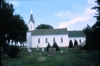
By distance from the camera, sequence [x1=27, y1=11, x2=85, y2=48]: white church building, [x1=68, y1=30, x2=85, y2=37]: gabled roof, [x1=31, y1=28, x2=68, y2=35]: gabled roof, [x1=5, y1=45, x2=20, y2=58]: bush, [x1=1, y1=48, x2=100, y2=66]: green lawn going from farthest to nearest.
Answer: [x1=68, y1=30, x2=85, y2=37]: gabled roof → [x1=31, y1=28, x2=68, y2=35]: gabled roof → [x1=27, y1=11, x2=85, y2=48]: white church building → [x1=5, y1=45, x2=20, y2=58]: bush → [x1=1, y1=48, x2=100, y2=66]: green lawn

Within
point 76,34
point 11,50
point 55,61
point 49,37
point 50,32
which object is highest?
point 50,32

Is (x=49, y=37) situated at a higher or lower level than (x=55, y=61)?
higher

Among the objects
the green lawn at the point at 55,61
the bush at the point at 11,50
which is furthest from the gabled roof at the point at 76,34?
the bush at the point at 11,50

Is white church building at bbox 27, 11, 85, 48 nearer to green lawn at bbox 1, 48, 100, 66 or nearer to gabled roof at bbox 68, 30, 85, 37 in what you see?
gabled roof at bbox 68, 30, 85, 37

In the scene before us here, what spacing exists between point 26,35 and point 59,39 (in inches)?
610

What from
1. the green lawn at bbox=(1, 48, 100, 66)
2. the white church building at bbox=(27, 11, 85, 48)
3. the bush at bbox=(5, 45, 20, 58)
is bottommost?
Answer: the green lawn at bbox=(1, 48, 100, 66)

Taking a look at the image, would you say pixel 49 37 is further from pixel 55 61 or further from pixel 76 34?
pixel 55 61

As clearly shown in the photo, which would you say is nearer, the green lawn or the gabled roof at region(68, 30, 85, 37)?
the green lawn

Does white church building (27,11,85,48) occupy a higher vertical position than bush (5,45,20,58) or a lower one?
higher

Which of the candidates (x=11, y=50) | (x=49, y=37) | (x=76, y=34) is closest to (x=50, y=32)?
(x=49, y=37)

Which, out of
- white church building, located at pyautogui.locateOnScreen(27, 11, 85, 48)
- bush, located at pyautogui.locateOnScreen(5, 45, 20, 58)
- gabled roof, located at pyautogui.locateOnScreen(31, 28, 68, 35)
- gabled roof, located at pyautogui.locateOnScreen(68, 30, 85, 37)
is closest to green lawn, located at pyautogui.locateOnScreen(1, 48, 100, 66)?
bush, located at pyautogui.locateOnScreen(5, 45, 20, 58)

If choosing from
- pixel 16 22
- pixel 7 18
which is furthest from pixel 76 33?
pixel 7 18

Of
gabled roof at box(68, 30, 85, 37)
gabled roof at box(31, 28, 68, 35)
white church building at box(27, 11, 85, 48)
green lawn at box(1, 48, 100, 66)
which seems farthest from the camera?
gabled roof at box(68, 30, 85, 37)

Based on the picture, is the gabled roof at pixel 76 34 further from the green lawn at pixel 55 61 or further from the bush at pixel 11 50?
the bush at pixel 11 50
